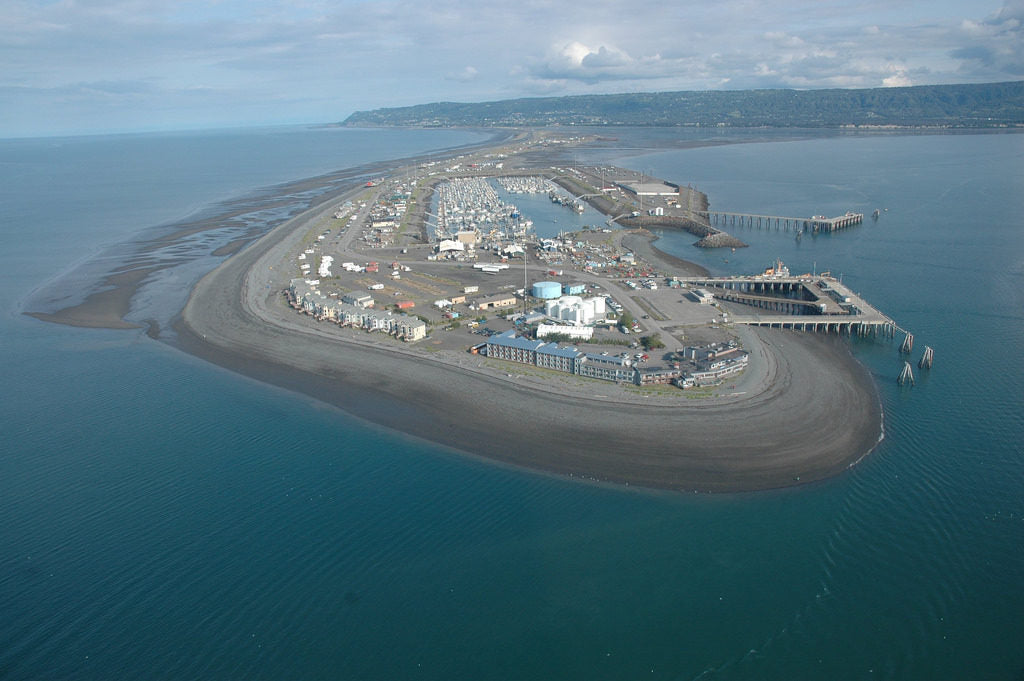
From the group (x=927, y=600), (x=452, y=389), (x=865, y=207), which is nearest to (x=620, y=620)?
(x=927, y=600)

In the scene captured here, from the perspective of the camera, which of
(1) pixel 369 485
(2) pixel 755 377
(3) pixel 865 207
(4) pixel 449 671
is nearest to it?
(4) pixel 449 671

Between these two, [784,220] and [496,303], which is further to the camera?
[784,220]

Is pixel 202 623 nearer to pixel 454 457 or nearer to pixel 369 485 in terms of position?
pixel 369 485

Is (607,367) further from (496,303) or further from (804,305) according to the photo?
(804,305)

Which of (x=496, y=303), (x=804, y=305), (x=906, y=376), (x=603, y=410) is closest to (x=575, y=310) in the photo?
(x=496, y=303)

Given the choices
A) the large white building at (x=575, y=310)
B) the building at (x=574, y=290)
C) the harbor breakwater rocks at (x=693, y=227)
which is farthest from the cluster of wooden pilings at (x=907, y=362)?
the harbor breakwater rocks at (x=693, y=227)

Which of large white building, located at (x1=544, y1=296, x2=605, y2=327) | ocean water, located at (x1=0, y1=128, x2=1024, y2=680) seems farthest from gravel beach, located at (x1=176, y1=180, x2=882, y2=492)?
large white building, located at (x1=544, y1=296, x2=605, y2=327)
